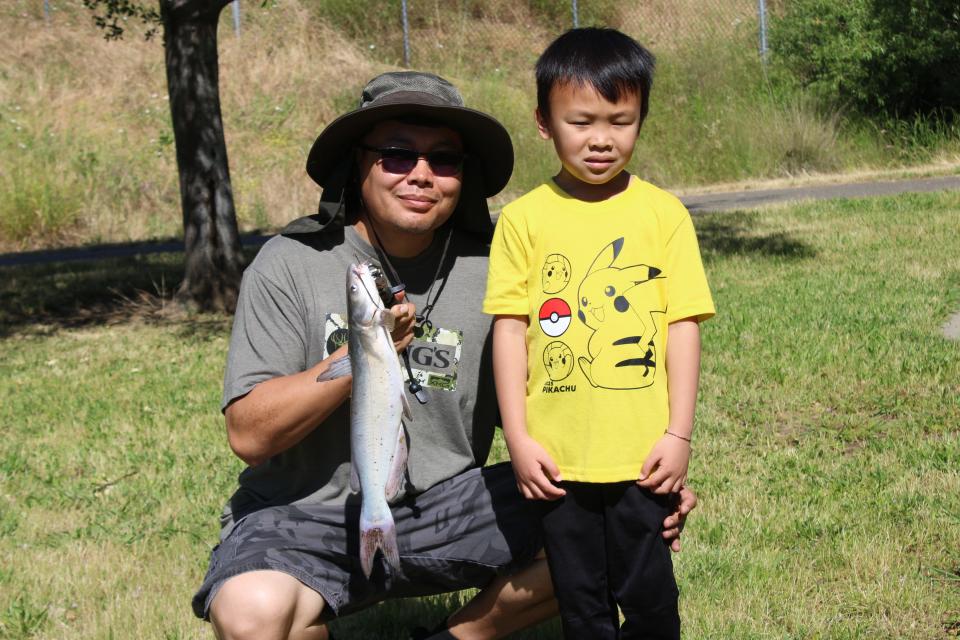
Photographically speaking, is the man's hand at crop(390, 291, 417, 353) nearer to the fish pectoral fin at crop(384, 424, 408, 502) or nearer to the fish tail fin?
the fish pectoral fin at crop(384, 424, 408, 502)

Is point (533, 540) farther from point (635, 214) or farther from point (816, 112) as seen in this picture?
point (816, 112)

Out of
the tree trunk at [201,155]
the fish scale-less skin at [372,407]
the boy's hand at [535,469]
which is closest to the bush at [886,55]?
the tree trunk at [201,155]

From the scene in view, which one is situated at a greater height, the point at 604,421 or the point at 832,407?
the point at 604,421

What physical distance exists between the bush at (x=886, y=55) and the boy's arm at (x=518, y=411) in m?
14.6

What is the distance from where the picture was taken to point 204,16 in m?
8.59

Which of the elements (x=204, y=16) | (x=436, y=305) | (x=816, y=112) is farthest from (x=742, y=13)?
(x=436, y=305)

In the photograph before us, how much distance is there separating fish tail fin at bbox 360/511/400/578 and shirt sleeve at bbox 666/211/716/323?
86 centimetres

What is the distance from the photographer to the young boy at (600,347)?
275 cm

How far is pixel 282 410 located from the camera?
286cm

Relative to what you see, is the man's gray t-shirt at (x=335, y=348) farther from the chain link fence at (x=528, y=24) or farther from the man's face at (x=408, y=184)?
the chain link fence at (x=528, y=24)

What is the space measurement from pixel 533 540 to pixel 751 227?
8752 millimetres

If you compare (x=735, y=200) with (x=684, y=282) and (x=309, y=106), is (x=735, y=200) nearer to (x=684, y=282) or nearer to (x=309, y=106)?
(x=309, y=106)

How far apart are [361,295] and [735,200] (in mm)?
12076

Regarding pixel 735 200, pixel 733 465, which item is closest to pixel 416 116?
pixel 733 465
